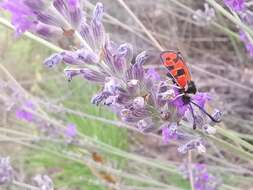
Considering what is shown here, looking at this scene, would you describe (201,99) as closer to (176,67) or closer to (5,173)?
(176,67)

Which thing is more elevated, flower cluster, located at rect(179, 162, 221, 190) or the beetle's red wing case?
the beetle's red wing case

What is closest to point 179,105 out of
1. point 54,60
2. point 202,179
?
point 54,60

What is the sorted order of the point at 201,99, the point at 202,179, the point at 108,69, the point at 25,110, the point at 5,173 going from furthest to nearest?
1. the point at 25,110
2. the point at 202,179
3. the point at 5,173
4. the point at 201,99
5. the point at 108,69

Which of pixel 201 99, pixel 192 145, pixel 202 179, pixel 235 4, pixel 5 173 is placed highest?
pixel 235 4

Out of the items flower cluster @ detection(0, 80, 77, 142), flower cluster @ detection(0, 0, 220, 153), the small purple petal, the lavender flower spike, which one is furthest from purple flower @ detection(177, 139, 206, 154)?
flower cluster @ detection(0, 80, 77, 142)

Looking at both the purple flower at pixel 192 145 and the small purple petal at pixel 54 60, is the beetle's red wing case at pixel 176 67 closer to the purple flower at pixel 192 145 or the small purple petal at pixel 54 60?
the purple flower at pixel 192 145

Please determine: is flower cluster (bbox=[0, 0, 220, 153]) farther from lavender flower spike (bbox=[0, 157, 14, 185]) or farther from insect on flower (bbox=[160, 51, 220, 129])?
lavender flower spike (bbox=[0, 157, 14, 185])

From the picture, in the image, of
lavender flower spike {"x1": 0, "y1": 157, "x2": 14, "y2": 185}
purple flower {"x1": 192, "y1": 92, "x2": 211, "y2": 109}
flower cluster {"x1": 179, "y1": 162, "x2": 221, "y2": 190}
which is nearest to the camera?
purple flower {"x1": 192, "y1": 92, "x2": 211, "y2": 109}

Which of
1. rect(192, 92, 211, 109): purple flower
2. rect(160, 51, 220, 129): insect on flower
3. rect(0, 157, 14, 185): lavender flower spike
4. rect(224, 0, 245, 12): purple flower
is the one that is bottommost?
rect(0, 157, 14, 185): lavender flower spike
